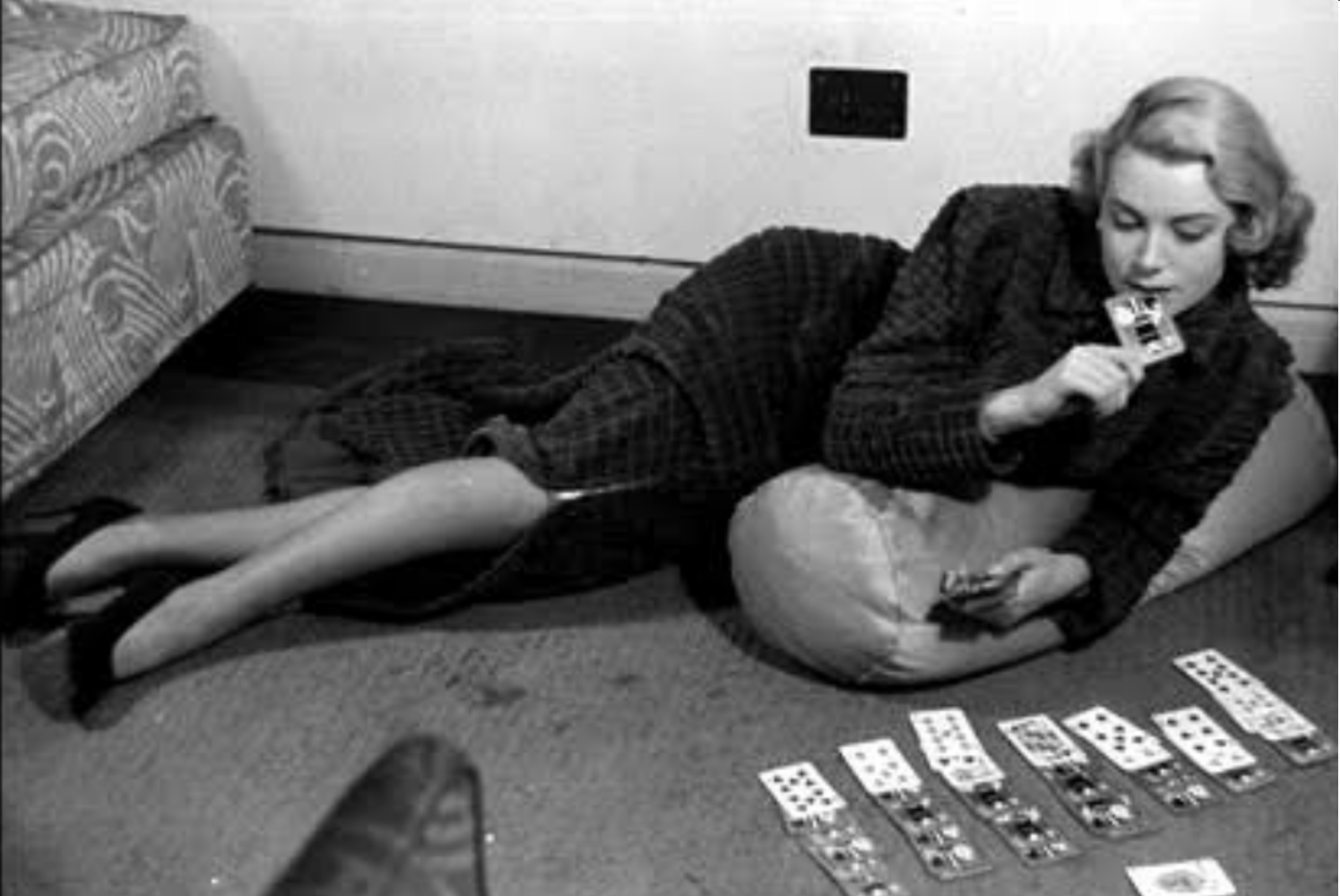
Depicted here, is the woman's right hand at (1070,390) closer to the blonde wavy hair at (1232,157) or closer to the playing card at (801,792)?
the blonde wavy hair at (1232,157)

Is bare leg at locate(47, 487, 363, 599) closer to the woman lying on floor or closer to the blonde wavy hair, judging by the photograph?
the woman lying on floor

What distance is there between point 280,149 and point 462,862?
62.9 inches

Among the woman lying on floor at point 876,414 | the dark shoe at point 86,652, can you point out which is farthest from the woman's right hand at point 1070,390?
the dark shoe at point 86,652

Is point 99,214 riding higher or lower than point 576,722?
higher

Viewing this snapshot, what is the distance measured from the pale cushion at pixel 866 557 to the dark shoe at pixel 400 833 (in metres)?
0.97

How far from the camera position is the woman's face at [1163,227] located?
155 centimetres

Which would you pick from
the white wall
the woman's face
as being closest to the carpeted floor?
the woman's face

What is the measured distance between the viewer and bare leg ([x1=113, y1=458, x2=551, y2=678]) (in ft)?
5.30

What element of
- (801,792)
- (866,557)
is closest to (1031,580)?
(866,557)

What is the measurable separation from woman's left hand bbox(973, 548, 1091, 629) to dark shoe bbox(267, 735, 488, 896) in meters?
1.01

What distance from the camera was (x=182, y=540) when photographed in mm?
1531

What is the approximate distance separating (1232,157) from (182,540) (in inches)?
36.7

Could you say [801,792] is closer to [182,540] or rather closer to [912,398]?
[912,398]

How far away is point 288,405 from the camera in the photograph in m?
1.71
